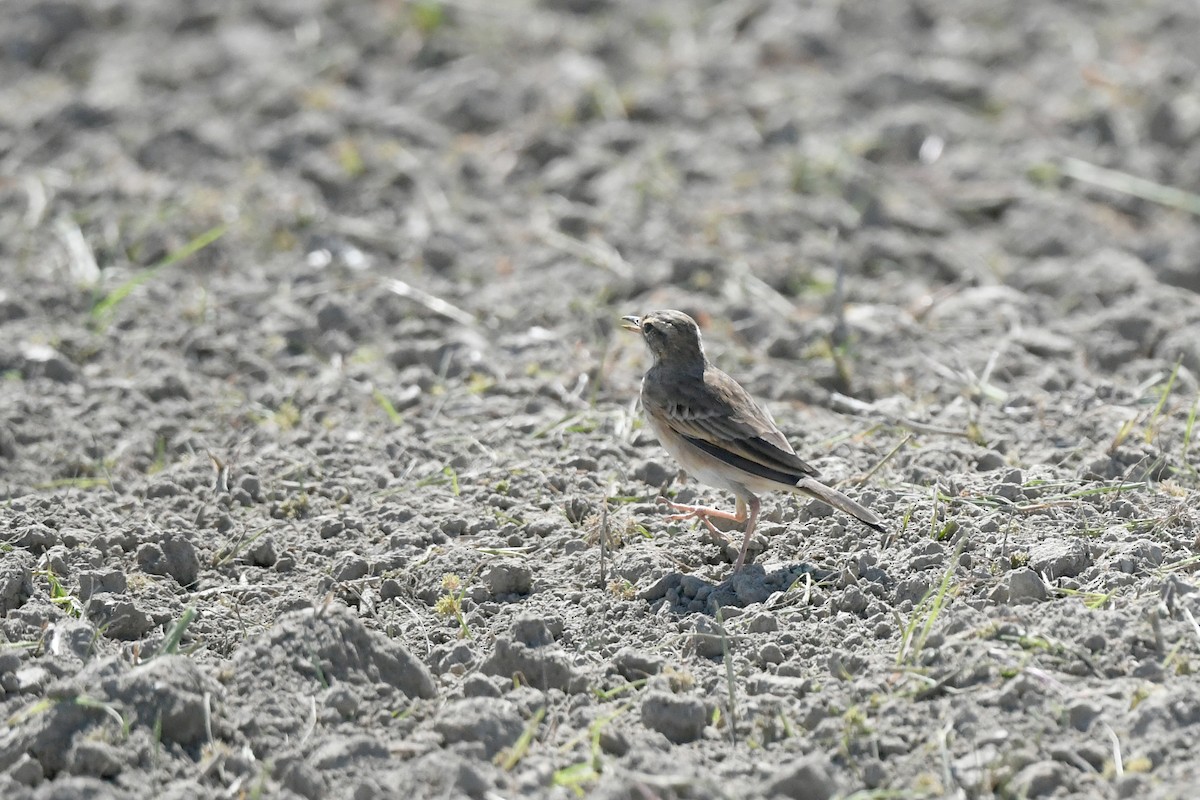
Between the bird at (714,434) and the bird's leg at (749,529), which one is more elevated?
the bird at (714,434)

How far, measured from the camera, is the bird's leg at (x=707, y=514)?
7.06 meters

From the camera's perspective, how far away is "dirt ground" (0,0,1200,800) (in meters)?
5.50

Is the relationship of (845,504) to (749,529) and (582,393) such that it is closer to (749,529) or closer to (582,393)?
(749,529)

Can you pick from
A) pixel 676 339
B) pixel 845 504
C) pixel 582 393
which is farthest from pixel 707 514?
pixel 582 393

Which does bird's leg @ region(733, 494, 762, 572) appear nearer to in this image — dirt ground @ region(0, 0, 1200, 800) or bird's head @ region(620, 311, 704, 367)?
dirt ground @ region(0, 0, 1200, 800)

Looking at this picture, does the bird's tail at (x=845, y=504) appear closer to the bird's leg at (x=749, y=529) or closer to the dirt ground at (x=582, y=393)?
the dirt ground at (x=582, y=393)

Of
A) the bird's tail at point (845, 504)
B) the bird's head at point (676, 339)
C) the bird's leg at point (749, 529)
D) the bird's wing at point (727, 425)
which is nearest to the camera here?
the bird's tail at point (845, 504)

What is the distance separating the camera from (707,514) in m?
7.12

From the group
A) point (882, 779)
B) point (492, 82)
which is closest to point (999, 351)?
point (882, 779)

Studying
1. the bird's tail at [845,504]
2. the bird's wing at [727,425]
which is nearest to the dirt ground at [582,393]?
the bird's tail at [845,504]

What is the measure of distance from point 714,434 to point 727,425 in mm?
75

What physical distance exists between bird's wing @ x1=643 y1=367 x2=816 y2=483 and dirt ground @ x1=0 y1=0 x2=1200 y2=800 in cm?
38

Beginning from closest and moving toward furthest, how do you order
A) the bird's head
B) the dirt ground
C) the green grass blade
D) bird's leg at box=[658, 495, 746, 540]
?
the dirt ground, bird's leg at box=[658, 495, 746, 540], the bird's head, the green grass blade

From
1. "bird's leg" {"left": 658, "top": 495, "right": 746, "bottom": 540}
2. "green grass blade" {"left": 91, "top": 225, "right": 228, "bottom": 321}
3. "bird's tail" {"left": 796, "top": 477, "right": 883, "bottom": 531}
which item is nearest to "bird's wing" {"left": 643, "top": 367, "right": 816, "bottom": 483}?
"bird's tail" {"left": 796, "top": 477, "right": 883, "bottom": 531}
